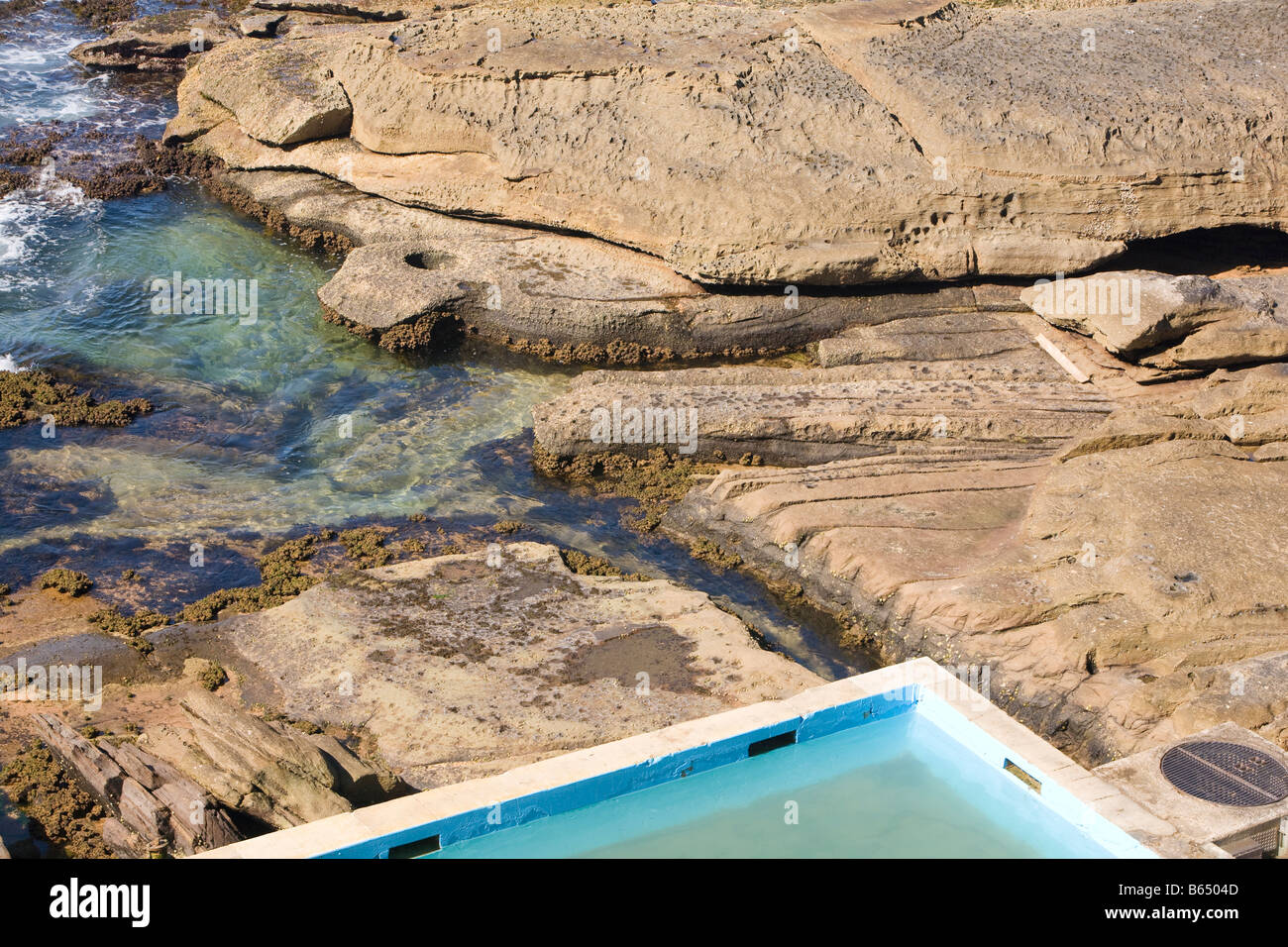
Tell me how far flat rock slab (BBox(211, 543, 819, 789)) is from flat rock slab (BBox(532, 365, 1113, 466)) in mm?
1755

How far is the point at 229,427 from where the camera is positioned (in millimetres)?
10297

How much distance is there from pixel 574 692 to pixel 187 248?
28.0 ft

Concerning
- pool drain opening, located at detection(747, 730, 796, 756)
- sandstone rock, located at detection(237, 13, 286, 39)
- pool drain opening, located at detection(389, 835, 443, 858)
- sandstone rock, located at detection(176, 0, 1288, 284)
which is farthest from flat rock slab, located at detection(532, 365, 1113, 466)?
sandstone rock, located at detection(237, 13, 286, 39)

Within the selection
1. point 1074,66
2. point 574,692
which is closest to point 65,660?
point 574,692

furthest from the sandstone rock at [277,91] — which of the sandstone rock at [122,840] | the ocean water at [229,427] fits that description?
the sandstone rock at [122,840]

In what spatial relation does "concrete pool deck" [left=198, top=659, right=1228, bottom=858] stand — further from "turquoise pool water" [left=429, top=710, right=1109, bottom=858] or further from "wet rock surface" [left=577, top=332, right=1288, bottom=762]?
"wet rock surface" [left=577, top=332, right=1288, bottom=762]

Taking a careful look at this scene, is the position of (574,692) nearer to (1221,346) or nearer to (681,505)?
(681,505)

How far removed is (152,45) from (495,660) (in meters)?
Answer: 14.6

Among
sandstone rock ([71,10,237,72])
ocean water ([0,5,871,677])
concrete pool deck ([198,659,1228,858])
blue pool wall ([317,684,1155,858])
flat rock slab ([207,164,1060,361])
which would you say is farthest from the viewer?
sandstone rock ([71,10,237,72])

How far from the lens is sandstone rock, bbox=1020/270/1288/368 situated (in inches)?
392

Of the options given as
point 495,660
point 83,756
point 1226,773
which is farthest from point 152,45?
point 1226,773

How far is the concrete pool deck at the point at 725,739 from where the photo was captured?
17.6ft

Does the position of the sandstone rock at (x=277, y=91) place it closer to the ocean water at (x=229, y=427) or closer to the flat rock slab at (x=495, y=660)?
the ocean water at (x=229, y=427)

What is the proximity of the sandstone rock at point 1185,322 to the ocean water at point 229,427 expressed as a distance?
4.11 metres
